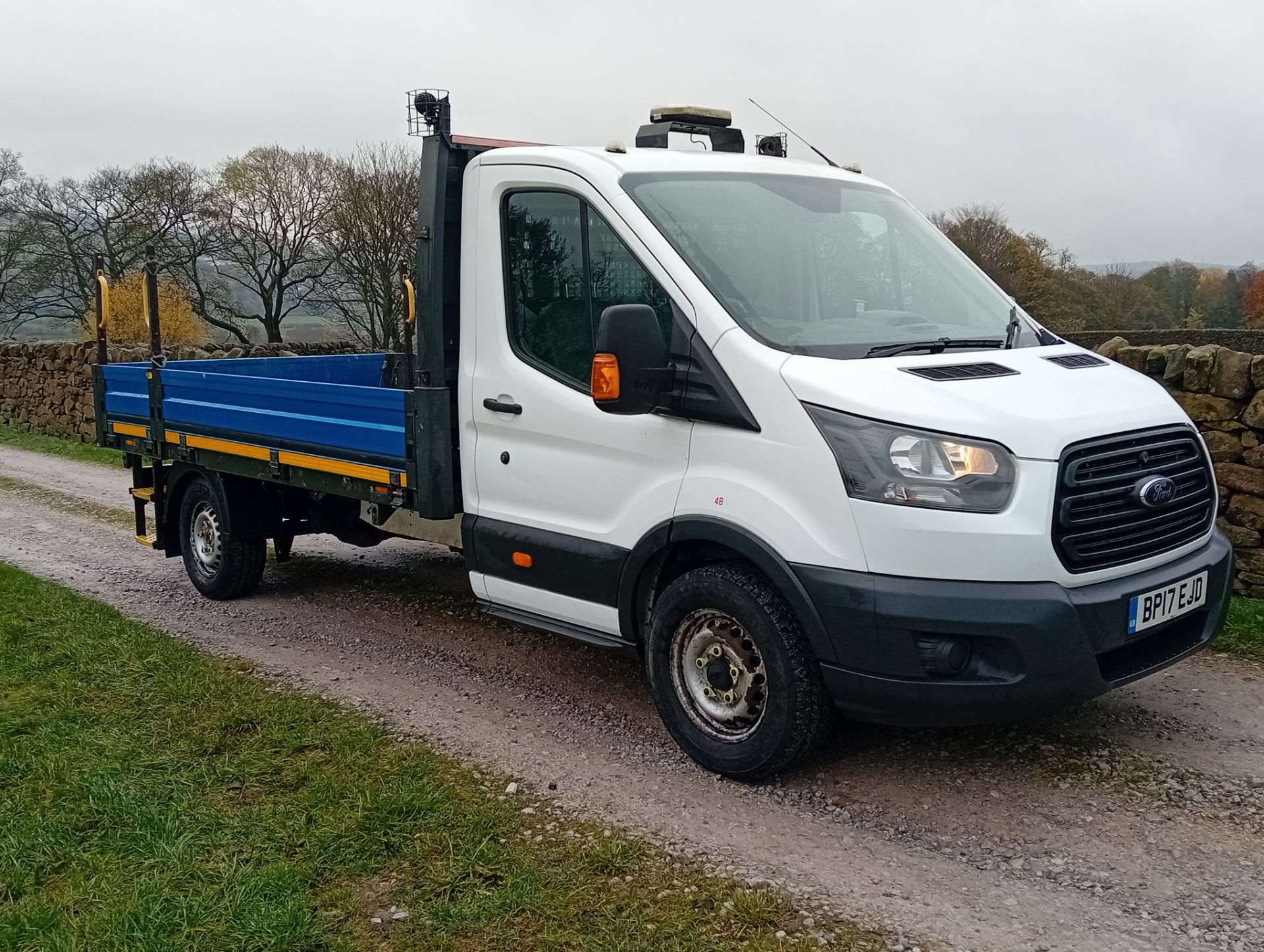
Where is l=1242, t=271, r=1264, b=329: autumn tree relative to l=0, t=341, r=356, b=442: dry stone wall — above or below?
above

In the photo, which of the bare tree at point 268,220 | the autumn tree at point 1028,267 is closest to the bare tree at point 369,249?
the bare tree at point 268,220

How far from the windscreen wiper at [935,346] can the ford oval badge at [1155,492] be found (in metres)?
0.84

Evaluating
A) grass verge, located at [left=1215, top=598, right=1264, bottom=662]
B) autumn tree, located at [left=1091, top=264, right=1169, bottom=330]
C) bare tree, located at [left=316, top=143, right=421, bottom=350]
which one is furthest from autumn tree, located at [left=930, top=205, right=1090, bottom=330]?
grass verge, located at [left=1215, top=598, right=1264, bottom=662]

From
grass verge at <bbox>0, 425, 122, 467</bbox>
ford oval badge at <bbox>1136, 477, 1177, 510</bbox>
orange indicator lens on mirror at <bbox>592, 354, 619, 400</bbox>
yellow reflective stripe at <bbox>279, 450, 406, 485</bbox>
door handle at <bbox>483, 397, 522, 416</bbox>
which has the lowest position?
grass verge at <bbox>0, 425, 122, 467</bbox>

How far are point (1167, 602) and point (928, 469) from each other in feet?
3.65

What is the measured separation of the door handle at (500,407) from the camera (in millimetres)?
4816

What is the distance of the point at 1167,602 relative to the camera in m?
3.94

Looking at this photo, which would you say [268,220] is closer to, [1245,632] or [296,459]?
[296,459]

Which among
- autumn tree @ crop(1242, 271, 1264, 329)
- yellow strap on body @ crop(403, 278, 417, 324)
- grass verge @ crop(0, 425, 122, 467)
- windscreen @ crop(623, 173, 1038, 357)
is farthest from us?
autumn tree @ crop(1242, 271, 1264, 329)

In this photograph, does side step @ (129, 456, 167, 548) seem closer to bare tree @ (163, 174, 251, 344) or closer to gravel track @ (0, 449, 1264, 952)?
gravel track @ (0, 449, 1264, 952)

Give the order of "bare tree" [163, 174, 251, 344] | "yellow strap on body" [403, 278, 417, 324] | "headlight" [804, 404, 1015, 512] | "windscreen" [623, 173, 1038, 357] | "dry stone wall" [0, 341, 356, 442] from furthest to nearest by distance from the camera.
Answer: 1. "bare tree" [163, 174, 251, 344]
2. "dry stone wall" [0, 341, 356, 442]
3. "yellow strap on body" [403, 278, 417, 324]
4. "windscreen" [623, 173, 1038, 357]
5. "headlight" [804, 404, 1015, 512]

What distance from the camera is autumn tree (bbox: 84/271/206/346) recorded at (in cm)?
2762

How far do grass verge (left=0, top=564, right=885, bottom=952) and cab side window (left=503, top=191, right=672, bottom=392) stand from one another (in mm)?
1782

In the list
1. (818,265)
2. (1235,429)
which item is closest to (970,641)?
(818,265)
